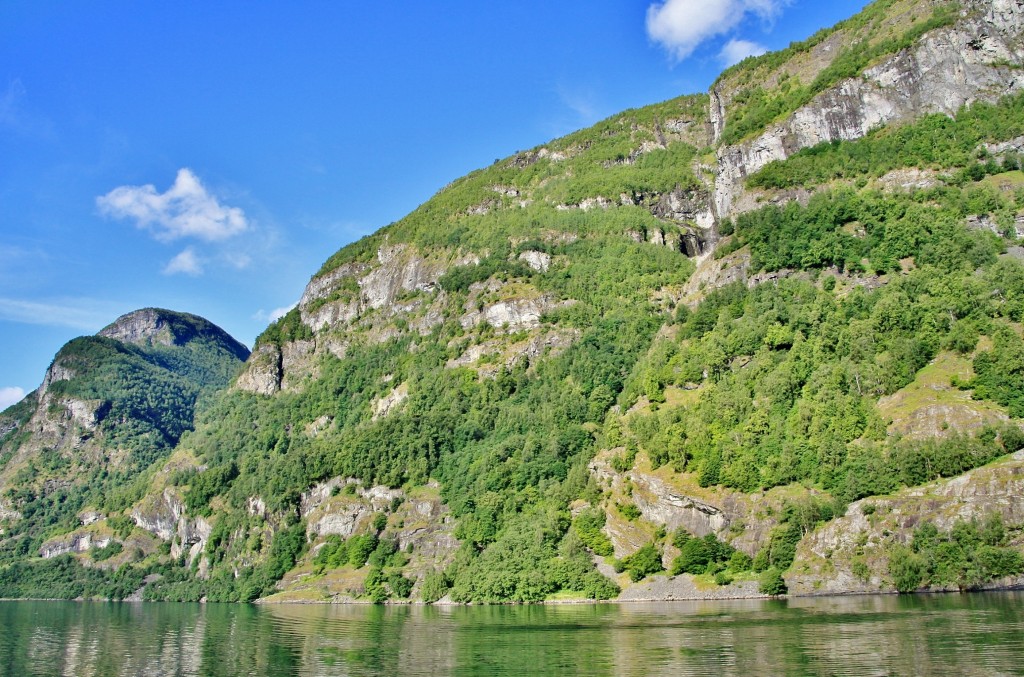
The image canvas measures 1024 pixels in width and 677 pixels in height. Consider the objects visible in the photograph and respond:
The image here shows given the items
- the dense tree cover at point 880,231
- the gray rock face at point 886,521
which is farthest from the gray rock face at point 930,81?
the gray rock face at point 886,521

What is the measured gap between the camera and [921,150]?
156 metres

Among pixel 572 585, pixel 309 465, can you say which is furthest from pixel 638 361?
pixel 309 465

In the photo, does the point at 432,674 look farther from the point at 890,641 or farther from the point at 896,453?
the point at 896,453

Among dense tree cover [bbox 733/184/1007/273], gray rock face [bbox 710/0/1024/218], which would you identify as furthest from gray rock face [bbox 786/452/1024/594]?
gray rock face [bbox 710/0/1024/218]

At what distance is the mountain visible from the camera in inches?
3814

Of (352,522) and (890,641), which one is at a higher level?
(352,522)

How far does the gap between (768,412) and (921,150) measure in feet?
251

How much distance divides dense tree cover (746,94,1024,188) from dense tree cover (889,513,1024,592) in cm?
8764

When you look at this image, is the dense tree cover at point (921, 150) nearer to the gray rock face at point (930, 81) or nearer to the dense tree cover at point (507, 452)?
the gray rock face at point (930, 81)

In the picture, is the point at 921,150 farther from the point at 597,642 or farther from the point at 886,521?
the point at 597,642

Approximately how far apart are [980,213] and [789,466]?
6443 cm

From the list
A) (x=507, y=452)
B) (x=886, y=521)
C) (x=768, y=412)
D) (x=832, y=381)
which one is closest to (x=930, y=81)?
(x=832, y=381)

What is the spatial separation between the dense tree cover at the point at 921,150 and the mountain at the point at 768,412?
603mm

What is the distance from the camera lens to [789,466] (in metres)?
109
